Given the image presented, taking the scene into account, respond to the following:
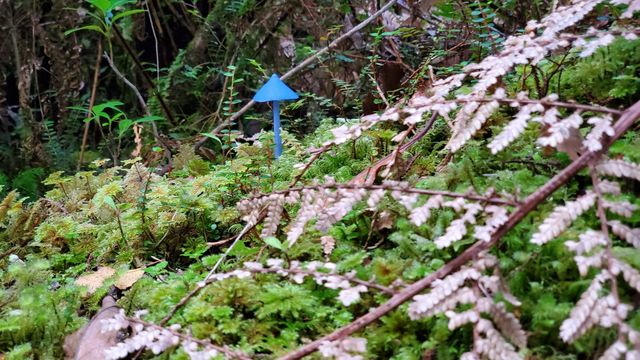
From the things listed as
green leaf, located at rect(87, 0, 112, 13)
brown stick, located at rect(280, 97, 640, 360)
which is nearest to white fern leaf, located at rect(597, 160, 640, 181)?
brown stick, located at rect(280, 97, 640, 360)

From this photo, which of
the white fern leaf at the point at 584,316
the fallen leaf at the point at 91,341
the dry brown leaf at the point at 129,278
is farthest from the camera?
the dry brown leaf at the point at 129,278

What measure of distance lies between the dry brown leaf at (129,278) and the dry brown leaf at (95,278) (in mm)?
57

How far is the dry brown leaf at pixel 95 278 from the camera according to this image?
165cm

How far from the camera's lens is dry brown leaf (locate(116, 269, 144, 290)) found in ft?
5.37

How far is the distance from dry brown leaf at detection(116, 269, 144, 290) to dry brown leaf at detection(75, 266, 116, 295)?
57 mm

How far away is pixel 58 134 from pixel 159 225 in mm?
2858

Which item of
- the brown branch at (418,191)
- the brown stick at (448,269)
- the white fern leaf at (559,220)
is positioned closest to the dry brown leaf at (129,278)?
the brown branch at (418,191)

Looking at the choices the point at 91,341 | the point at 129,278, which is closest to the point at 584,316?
the point at 91,341

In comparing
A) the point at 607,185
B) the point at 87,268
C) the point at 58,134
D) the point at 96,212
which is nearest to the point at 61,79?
the point at 58,134

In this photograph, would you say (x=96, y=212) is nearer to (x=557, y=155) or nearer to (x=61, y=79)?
(x=557, y=155)

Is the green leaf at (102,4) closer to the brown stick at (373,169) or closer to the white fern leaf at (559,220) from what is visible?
the brown stick at (373,169)

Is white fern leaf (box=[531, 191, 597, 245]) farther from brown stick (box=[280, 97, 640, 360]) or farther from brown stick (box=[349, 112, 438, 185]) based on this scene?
brown stick (box=[349, 112, 438, 185])

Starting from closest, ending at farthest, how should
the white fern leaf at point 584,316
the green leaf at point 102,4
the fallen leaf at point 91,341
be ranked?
the white fern leaf at point 584,316
the fallen leaf at point 91,341
the green leaf at point 102,4

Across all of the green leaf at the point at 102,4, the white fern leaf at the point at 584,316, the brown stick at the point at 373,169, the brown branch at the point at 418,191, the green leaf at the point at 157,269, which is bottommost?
the green leaf at the point at 157,269
